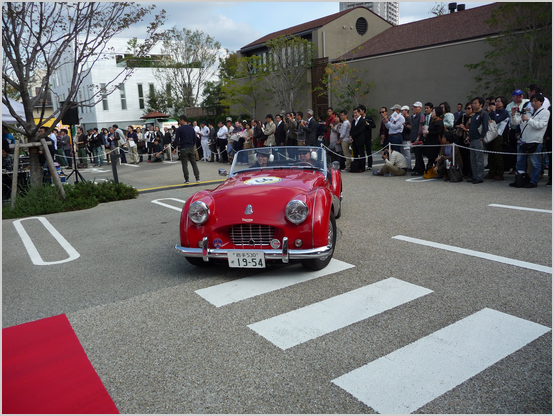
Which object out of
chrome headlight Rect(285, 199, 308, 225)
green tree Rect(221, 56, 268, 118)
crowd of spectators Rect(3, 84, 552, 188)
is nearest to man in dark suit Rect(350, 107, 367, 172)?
crowd of spectators Rect(3, 84, 552, 188)

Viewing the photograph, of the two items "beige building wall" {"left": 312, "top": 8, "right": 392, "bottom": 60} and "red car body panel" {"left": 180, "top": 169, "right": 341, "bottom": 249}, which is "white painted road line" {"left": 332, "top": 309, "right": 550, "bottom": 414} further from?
"beige building wall" {"left": 312, "top": 8, "right": 392, "bottom": 60}

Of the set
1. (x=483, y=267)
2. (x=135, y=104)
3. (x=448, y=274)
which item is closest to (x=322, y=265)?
(x=448, y=274)

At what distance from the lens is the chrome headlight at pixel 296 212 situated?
185 inches

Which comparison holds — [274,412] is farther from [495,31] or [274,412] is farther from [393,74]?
[393,74]

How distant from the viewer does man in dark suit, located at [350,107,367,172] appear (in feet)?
43.1

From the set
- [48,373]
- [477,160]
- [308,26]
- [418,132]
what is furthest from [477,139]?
[308,26]

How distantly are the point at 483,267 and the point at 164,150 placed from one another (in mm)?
18802

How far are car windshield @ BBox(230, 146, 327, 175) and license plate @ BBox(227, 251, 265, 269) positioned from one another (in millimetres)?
1975

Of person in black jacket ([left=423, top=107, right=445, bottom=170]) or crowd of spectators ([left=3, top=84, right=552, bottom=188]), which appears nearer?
crowd of spectators ([left=3, top=84, right=552, bottom=188])

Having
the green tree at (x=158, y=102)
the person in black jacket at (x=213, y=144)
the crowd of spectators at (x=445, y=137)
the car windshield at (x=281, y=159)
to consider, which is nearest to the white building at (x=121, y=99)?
the green tree at (x=158, y=102)

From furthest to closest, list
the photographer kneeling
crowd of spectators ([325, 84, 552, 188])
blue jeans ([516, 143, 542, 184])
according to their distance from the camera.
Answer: the photographer kneeling < blue jeans ([516, 143, 542, 184]) < crowd of spectators ([325, 84, 552, 188])

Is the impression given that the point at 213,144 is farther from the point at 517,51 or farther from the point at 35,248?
the point at 35,248

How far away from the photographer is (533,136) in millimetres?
9031

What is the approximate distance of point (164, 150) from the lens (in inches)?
853
